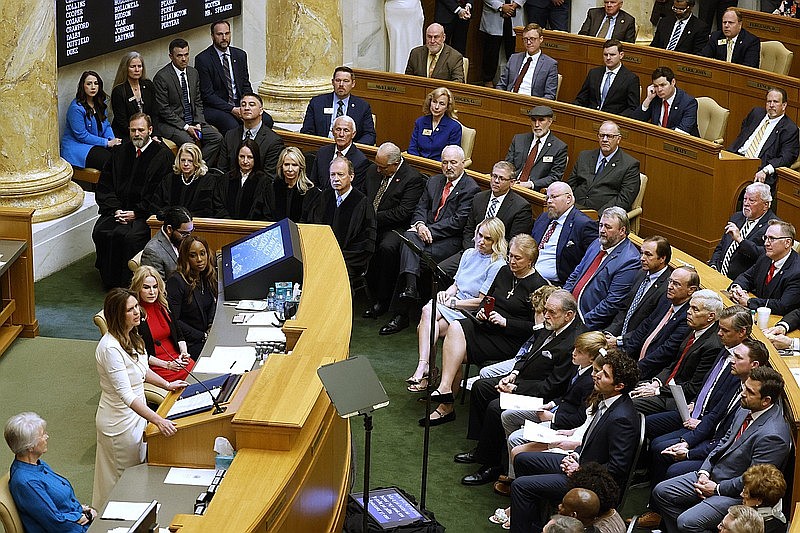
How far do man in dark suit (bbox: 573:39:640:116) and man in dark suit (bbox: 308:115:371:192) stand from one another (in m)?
2.97

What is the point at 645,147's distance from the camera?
32.1 feet

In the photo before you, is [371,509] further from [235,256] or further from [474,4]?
[474,4]

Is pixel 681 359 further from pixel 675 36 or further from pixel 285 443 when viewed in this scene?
Answer: pixel 675 36

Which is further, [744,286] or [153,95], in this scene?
[153,95]

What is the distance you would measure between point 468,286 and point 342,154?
81.1 inches

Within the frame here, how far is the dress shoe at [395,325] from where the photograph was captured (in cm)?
835

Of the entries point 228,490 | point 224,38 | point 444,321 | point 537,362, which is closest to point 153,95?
point 224,38

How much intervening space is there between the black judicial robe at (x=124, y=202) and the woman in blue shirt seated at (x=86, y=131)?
3.30 feet

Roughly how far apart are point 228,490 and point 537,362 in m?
2.65

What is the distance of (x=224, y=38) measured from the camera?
36.7 feet

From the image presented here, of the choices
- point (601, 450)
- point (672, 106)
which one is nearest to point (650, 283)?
point (601, 450)

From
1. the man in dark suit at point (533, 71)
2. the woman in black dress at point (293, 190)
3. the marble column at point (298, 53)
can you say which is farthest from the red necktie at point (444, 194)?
the marble column at point (298, 53)

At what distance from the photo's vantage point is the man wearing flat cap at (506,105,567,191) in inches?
375

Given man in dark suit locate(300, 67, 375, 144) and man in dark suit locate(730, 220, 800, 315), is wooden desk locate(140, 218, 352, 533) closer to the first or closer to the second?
man in dark suit locate(730, 220, 800, 315)
